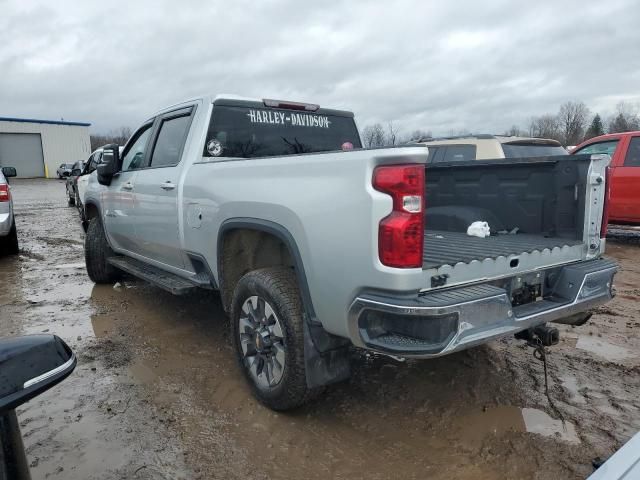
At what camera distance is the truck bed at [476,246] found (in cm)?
263

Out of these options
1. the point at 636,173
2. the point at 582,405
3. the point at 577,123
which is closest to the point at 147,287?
the point at 582,405

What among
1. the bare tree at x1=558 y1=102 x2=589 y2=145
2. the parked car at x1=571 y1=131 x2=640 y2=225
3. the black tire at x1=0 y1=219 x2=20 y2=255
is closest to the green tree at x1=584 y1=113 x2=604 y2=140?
the bare tree at x1=558 y1=102 x2=589 y2=145

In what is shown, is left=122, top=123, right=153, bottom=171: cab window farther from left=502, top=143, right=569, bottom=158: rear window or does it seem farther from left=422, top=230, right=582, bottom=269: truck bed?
left=502, top=143, right=569, bottom=158: rear window

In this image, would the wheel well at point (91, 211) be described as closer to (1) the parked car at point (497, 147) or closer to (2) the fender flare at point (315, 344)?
(2) the fender flare at point (315, 344)

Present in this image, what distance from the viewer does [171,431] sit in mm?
2918

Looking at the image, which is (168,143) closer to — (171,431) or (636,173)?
(171,431)

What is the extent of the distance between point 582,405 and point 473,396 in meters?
0.65

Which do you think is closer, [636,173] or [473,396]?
[473,396]

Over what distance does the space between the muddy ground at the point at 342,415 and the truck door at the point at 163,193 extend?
81cm

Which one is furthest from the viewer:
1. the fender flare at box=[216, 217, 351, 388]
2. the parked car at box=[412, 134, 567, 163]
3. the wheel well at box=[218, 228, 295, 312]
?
the parked car at box=[412, 134, 567, 163]

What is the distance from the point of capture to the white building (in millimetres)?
41562

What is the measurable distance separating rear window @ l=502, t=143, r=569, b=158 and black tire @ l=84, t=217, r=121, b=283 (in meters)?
5.93

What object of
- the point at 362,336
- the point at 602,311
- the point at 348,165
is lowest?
the point at 602,311

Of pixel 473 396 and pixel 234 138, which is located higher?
pixel 234 138
